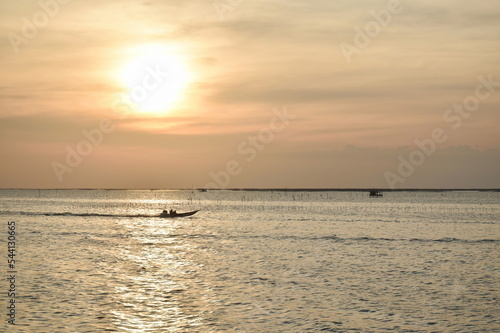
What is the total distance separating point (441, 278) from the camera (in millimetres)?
47031

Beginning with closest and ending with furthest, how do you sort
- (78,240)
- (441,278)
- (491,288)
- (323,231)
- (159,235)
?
(491,288) < (441,278) < (78,240) < (159,235) < (323,231)

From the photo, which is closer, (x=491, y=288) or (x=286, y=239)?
(x=491, y=288)

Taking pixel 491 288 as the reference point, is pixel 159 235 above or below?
above

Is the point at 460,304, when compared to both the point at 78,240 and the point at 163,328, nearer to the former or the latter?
the point at 163,328

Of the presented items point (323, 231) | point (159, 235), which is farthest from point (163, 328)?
point (323, 231)

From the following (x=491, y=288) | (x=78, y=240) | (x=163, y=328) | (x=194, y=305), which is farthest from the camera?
(x=78, y=240)

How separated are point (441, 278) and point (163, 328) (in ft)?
89.3

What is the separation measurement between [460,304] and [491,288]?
23.0 feet

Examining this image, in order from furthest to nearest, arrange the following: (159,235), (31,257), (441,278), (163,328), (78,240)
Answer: (159,235) → (78,240) → (31,257) → (441,278) → (163,328)

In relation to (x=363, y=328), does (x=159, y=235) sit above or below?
above

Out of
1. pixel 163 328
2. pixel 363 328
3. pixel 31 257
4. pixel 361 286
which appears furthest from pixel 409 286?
pixel 31 257

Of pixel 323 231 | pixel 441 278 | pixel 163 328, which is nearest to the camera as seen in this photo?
pixel 163 328

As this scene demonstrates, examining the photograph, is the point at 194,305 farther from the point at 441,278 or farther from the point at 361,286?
the point at 441,278

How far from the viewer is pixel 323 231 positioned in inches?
3740
